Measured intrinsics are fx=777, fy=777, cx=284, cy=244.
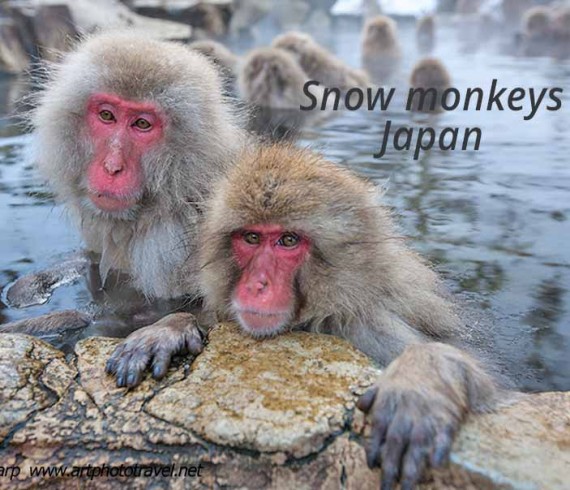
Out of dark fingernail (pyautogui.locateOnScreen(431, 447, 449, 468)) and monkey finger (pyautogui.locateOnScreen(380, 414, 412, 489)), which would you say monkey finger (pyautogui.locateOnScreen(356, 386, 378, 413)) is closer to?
monkey finger (pyautogui.locateOnScreen(380, 414, 412, 489))

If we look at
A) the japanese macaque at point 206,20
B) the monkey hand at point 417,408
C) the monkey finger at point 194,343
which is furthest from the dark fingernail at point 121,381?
the japanese macaque at point 206,20

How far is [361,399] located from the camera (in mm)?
2443

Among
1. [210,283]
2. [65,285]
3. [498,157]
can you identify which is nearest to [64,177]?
[65,285]

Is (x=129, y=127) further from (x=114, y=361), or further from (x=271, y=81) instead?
(x=271, y=81)

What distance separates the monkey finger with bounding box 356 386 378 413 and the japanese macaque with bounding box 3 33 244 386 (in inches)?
56.0

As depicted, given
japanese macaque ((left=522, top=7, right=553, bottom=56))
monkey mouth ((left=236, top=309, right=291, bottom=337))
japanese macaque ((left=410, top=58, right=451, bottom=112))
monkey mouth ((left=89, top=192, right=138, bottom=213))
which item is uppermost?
japanese macaque ((left=522, top=7, right=553, bottom=56))

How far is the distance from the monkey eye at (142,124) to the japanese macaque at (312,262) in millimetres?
665

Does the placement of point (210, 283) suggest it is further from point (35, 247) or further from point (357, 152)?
point (357, 152)

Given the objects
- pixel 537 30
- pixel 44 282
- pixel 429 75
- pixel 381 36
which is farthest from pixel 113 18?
pixel 537 30

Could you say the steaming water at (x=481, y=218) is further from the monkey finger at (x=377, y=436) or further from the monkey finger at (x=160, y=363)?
the monkey finger at (x=160, y=363)

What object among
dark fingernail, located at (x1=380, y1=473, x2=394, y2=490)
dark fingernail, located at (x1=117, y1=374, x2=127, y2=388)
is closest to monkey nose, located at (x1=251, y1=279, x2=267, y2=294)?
dark fingernail, located at (x1=117, y1=374, x2=127, y2=388)

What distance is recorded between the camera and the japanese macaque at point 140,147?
12.3 ft

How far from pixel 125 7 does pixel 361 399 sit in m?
15.9

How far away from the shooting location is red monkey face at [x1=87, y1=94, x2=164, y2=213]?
3676 millimetres
